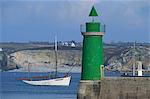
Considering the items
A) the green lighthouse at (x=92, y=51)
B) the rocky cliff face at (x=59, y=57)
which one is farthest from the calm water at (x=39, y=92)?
the rocky cliff face at (x=59, y=57)

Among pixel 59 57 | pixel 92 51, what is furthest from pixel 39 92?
pixel 59 57

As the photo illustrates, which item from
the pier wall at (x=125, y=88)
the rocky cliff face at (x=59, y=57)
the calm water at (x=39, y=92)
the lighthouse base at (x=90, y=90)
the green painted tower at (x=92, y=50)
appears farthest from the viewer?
the rocky cliff face at (x=59, y=57)

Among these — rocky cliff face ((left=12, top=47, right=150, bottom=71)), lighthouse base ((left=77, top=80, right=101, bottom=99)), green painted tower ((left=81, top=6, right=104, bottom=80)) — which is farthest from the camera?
rocky cliff face ((left=12, top=47, right=150, bottom=71))

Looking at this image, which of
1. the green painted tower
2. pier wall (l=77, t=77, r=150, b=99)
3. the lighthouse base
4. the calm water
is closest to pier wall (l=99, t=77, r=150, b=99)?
pier wall (l=77, t=77, r=150, b=99)

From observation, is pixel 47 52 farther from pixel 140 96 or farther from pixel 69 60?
pixel 140 96

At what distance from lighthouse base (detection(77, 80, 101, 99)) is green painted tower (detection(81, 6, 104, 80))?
731 mm

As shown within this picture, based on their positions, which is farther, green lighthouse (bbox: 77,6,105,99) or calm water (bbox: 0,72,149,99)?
calm water (bbox: 0,72,149,99)

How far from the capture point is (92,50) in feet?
83.9

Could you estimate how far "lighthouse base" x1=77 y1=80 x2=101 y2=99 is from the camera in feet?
78.7

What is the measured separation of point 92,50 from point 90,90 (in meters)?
1.81

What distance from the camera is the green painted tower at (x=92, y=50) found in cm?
2523

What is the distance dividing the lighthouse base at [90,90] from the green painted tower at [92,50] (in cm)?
73

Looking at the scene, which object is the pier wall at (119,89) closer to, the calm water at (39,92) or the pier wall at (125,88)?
the pier wall at (125,88)

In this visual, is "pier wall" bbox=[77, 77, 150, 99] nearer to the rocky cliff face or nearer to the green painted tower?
the green painted tower
